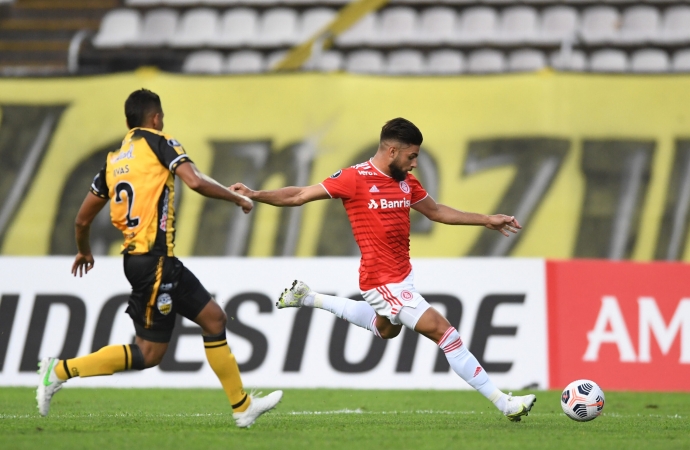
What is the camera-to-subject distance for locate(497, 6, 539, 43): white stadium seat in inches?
679

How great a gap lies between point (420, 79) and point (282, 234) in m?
2.84

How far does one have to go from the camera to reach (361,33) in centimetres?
1761

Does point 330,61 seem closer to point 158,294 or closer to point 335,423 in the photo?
point 335,423

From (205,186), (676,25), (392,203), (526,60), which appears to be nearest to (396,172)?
(392,203)

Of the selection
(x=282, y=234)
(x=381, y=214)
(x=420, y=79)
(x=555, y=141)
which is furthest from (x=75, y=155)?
(x=381, y=214)

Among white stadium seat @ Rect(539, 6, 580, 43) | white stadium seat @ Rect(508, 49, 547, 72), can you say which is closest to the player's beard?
white stadium seat @ Rect(508, 49, 547, 72)

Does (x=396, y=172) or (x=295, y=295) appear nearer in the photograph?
(x=396, y=172)

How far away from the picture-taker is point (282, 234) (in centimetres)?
1352

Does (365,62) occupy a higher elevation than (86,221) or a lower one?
higher

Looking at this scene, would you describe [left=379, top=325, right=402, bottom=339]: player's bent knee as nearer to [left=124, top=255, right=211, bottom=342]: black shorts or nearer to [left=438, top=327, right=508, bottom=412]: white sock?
[left=438, top=327, right=508, bottom=412]: white sock

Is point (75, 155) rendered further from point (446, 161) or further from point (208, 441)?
point (208, 441)

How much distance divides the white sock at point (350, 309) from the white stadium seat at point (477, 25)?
9.89 meters

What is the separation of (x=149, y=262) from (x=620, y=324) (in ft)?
19.7

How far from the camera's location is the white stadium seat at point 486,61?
16609 millimetres
